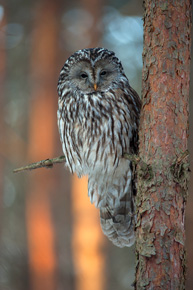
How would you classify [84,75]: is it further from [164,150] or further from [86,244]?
[86,244]

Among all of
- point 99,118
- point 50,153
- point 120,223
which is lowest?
point 120,223

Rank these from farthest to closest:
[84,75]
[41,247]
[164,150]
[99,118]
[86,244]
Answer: [86,244], [41,247], [84,75], [99,118], [164,150]

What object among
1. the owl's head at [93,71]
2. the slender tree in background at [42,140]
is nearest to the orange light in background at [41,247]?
the slender tree in background at [42,140]

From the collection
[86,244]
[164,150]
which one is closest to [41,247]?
[86,244]

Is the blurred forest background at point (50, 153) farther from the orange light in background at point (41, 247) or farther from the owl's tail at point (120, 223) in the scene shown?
the owl's tail at point (120, 223)

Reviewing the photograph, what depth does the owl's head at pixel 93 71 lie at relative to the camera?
271 centimetres

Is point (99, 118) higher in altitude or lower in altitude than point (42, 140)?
higher

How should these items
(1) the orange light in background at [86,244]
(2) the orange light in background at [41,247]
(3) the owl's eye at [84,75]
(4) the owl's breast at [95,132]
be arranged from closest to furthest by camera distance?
(4) the owl's breast at [95,132] < (3) the owl's eye at [84,75] < (2) the orange light in background at [41,247] < (1) the orange light in background at [86,244]

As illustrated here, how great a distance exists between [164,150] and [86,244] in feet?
14.3

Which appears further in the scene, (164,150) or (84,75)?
(84,75)

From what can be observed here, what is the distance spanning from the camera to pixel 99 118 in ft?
8.63

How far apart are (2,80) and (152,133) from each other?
17.0 feet

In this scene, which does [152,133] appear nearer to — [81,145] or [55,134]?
[81,145]

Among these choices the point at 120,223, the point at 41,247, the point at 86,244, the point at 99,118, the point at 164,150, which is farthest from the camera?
the point at 86,244
